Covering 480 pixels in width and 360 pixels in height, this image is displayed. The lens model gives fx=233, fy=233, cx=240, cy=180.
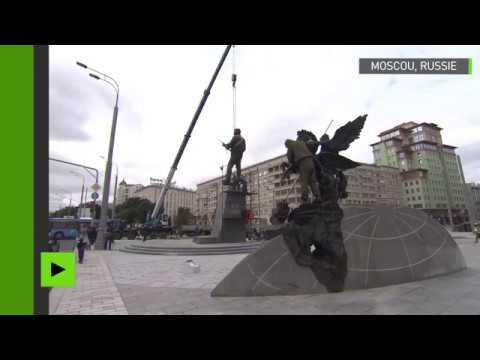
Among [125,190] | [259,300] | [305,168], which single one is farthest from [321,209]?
[125,190]

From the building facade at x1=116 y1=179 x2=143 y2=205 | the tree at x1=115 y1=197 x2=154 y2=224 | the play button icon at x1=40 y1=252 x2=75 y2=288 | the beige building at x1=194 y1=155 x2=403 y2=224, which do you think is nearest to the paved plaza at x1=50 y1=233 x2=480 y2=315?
the play button icon at x1=40 y1=252 x2=75 y2=288

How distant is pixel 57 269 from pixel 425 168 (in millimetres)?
93533

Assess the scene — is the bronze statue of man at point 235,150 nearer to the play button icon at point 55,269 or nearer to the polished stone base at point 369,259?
the polished stone base at point 369,259

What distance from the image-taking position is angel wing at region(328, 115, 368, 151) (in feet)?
22.1

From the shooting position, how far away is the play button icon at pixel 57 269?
2.99 meters

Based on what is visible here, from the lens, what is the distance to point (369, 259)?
237 inches

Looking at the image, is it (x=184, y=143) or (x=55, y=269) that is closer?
(x=55, y=269)

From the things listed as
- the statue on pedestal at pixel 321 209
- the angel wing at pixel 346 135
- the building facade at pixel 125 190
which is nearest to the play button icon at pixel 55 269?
the statue on pedestal at pixel 321 209

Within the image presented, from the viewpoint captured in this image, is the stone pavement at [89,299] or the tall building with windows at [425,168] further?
the tall building with windows at [425,168]

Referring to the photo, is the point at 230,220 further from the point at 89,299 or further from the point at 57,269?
the point at 57,269

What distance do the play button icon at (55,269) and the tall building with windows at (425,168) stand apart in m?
88.3

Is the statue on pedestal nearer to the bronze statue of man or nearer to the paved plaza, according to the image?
the paved plaza

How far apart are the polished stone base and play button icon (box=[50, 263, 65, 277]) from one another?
3236 mm

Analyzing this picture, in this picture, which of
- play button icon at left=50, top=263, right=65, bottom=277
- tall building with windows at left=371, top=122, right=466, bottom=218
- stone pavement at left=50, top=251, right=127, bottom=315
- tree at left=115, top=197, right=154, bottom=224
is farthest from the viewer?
tall building with windows at left=371, top=122, right=466, bottom=218
